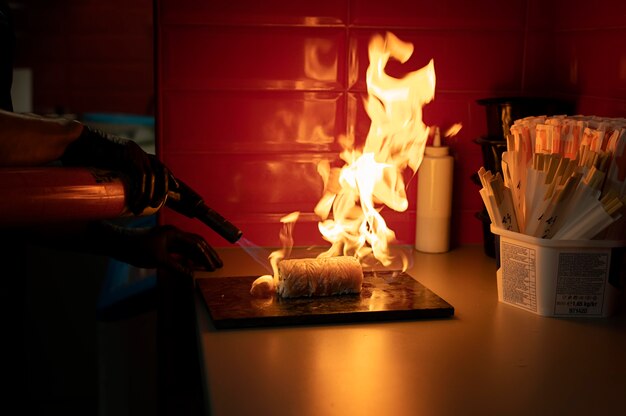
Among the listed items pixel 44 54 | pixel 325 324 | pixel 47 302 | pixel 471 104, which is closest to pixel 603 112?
pixel 471 104

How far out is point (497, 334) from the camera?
1344mm

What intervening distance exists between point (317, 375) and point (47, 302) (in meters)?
1.18

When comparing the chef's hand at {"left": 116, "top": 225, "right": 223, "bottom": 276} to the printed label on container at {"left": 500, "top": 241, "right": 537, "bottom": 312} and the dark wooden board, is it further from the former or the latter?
the printed label on container at {"left": 500, "top": 241, "right": 537, "bottom": 312}

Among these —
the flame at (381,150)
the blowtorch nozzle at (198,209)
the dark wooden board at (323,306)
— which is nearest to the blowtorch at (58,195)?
the blowtorch nozzle at (198,209)

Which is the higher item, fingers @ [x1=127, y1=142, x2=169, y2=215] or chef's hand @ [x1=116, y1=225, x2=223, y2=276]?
fingers @ [x1=127, y1=142, x2=169, y2=215]

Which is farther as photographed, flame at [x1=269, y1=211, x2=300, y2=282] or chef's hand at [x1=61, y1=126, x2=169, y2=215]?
flame at [x1=269, y1=211, x2=300, y2=282]

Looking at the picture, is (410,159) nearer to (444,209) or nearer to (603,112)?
(444,209)

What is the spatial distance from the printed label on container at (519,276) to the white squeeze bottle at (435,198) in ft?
1.38

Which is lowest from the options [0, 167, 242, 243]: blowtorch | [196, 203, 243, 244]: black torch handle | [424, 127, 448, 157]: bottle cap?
[196, 203, 243, 244]: black torch handle

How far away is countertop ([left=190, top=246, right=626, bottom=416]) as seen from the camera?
1.04 m

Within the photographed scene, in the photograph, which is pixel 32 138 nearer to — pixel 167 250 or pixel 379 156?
pixel 167 250

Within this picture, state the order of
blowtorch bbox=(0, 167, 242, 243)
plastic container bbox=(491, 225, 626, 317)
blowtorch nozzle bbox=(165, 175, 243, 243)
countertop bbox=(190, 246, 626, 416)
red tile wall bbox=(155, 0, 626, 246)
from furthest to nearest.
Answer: red tile wall bbox=(155, 0, 626, 246)
blowtorch nozzle bbox=(165, 175, 243, 243)
plastic container bbox=(491, 225, 626, 317)
blowtorch bbox=(0, 167, 242, 243)
countertop bbox=(190, 246, 626, 416)

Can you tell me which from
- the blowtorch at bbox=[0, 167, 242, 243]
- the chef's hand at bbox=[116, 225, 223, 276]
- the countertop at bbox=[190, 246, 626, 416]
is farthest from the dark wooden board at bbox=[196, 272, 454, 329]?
the blowtorch at bbox=[0, 167, 242, 243]

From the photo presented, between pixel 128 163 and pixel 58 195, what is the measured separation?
191 mm
